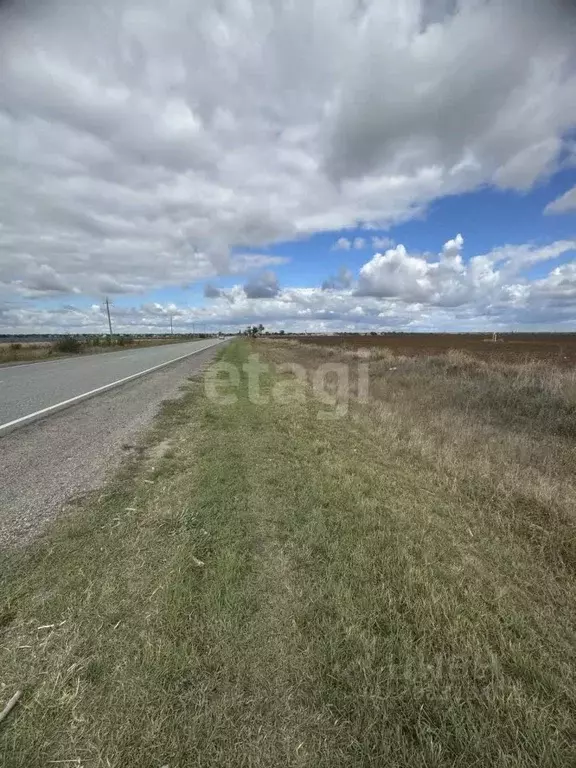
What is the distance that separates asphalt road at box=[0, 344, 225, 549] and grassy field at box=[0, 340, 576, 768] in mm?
337

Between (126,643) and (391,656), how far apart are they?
5.31 feet

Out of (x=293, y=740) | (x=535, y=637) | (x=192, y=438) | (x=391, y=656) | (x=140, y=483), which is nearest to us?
(x=293, y=740)

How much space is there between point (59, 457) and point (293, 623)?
192 inches

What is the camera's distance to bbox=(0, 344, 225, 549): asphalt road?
4.06 m

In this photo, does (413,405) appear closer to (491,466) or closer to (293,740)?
(491,466)

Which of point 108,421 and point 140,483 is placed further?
point 108,421

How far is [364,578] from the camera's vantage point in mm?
3139

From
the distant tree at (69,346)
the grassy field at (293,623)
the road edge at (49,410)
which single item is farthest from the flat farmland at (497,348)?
the distant tree at (69,346)

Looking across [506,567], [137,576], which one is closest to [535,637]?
[506,567]

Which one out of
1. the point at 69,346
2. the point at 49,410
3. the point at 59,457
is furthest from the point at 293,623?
the point at 69,346

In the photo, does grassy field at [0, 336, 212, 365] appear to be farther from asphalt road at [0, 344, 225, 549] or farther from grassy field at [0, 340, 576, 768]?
grassy field at [0, 340, 576, 768]

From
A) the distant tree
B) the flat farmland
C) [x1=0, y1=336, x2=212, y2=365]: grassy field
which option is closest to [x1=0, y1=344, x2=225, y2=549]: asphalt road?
[x1=0, y1=336, x2=212, y2=365]: grassy field

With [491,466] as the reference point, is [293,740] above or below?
above

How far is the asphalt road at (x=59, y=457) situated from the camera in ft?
13.3
